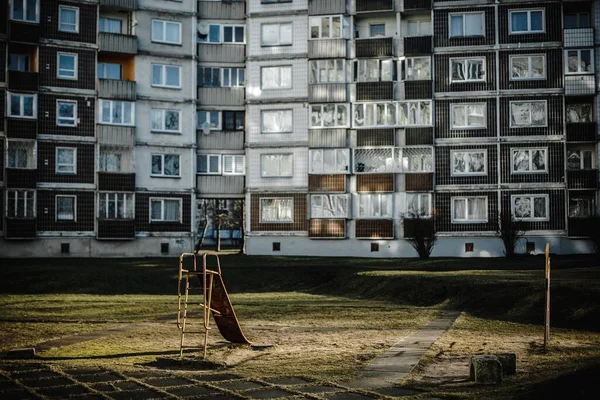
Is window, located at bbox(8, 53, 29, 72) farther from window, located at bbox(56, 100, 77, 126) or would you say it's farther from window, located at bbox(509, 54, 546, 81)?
window, located at bbox(509, 54, 546, 81)

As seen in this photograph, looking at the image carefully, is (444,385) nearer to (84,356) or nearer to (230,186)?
(84,356)

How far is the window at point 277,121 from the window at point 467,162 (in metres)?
10.8

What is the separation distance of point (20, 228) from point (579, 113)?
3529 cm

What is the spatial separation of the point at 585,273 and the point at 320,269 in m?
11.6

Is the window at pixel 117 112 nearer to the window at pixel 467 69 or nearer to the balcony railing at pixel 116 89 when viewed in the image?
the balcony railing at pixel 116 89

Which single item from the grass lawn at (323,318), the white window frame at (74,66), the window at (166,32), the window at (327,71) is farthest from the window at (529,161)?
the white window frame at (74,66)

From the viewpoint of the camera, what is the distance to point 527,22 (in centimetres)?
5125

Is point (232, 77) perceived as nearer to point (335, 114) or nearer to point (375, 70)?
point (335, 114)

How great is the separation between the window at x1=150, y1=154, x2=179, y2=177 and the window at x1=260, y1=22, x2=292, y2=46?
9807 millimetres

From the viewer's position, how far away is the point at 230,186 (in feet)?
181

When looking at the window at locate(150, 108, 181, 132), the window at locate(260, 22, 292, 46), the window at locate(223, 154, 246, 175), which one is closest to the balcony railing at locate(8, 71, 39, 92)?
the window at locate(150, 108, 181, 132)

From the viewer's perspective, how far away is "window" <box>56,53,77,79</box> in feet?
165

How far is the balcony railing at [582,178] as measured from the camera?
49.8 meters

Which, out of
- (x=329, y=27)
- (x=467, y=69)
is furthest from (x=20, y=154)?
(x=467, y=69)
